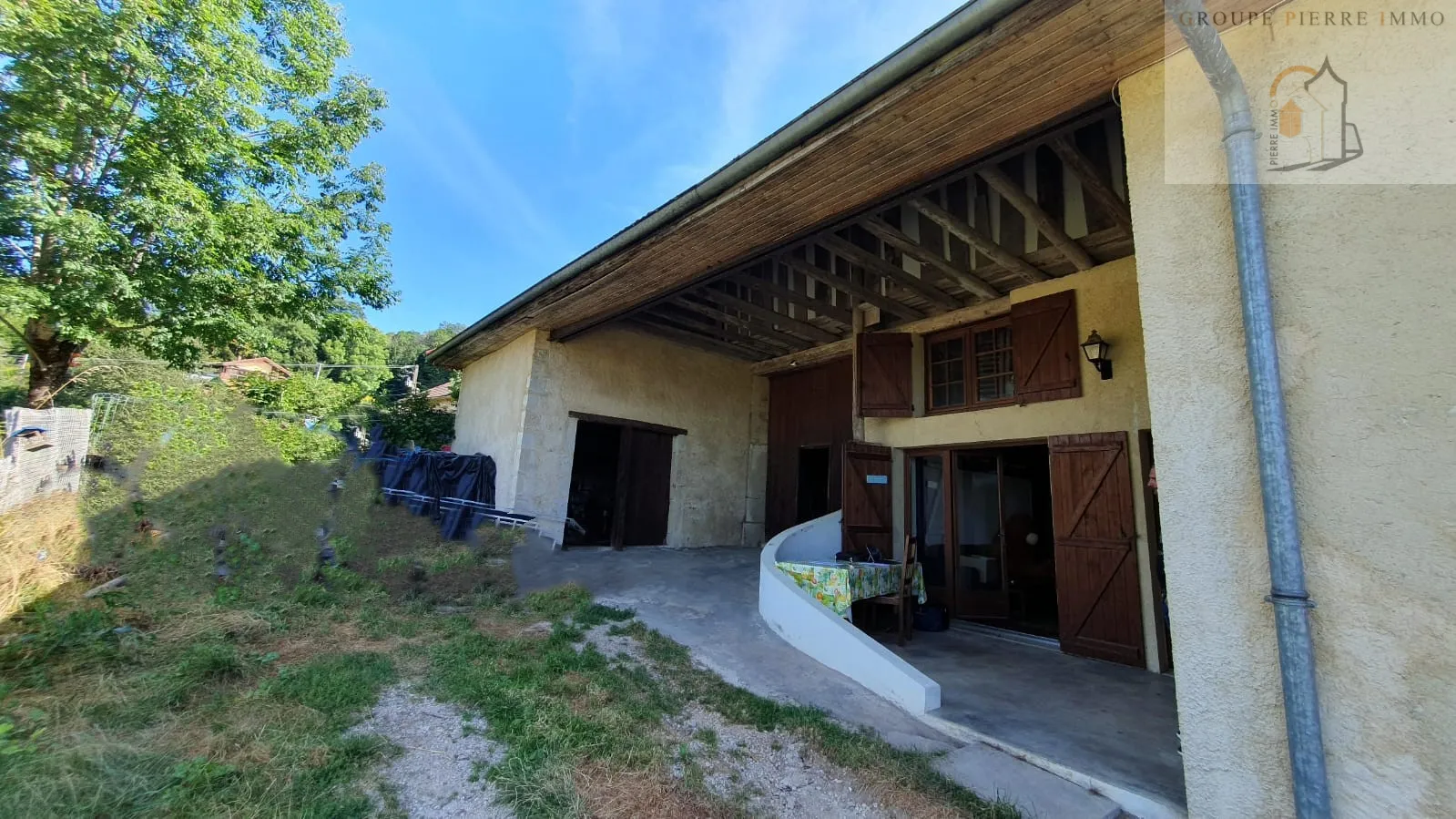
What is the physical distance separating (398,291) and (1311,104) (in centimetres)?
1158

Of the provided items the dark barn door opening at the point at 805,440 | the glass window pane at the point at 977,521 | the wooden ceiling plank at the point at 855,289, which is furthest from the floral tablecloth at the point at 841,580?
the dark barn door opening at the point at 805,440

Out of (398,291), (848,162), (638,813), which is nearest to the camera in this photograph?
(638,813)

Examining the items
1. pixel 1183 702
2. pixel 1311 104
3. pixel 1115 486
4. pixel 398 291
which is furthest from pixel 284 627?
pixel 398 291

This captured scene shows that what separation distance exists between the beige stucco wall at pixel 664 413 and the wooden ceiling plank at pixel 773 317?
1923 millimetres

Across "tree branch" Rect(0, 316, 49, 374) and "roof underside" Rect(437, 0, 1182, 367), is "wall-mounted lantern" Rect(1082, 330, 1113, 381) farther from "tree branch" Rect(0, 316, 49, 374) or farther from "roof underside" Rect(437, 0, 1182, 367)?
"tree branch" Rect(0, 316, 49, 374)

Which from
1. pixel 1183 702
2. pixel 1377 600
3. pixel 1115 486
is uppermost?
pixel 1115 486

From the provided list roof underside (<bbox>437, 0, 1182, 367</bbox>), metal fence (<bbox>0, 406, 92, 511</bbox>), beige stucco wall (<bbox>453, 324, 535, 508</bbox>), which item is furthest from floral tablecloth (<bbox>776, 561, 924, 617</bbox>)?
metal fence (<bbox>0, 406, 92, 511</bbox>)

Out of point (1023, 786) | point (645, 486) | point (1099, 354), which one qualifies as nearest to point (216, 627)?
point (1023, 786)

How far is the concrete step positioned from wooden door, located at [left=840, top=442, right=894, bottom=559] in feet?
10.9

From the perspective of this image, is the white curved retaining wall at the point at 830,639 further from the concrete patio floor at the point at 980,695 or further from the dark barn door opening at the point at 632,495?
the dark barn door opening at the point at 632,495

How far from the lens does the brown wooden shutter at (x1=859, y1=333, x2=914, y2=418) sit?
6.78 meters

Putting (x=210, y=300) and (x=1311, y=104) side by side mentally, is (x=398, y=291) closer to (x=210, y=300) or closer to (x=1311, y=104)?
(x=210, y=300)

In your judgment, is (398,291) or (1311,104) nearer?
(1311,104)

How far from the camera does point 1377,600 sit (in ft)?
5.34
